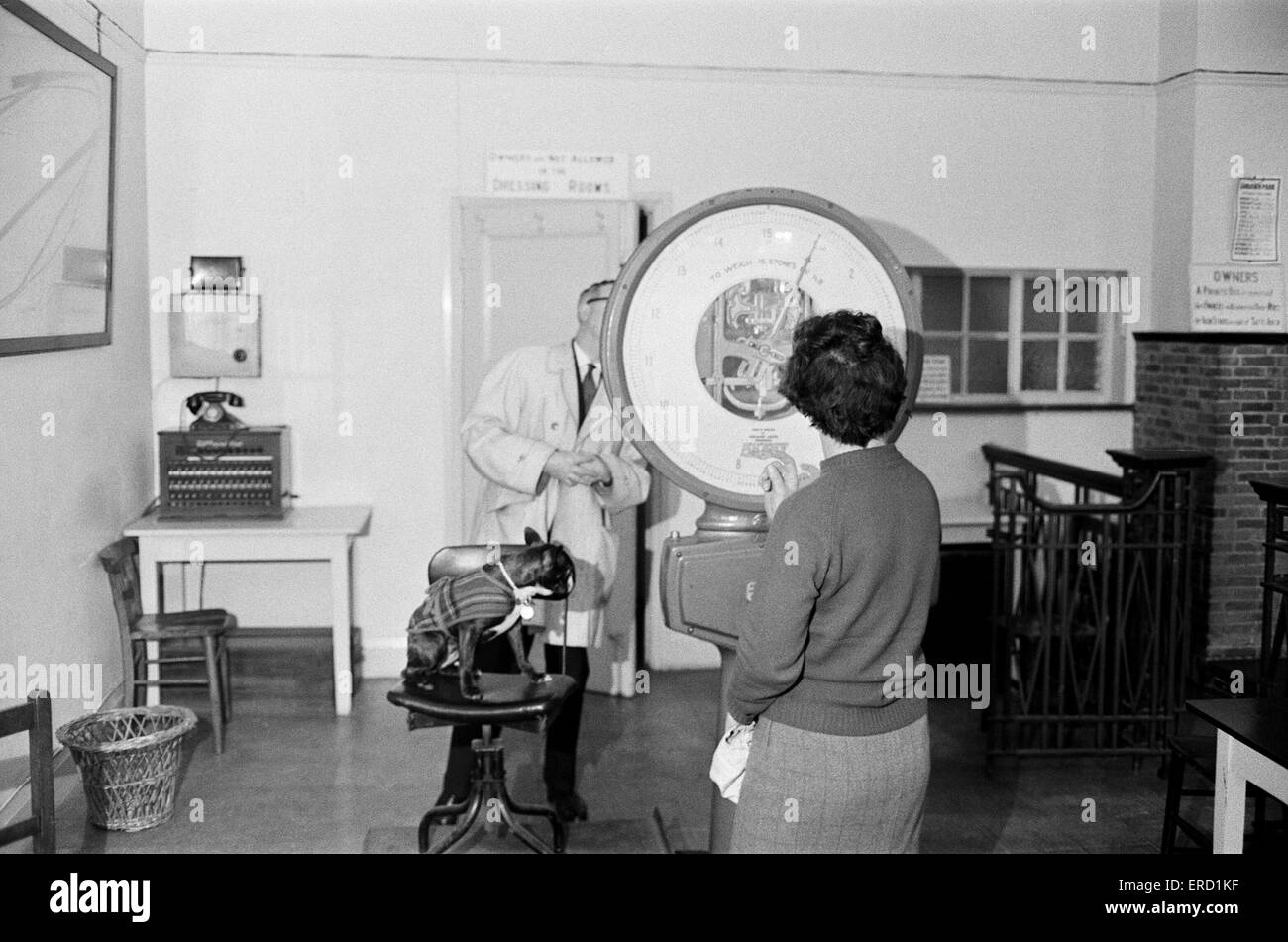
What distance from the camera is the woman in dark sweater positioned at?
2018mm

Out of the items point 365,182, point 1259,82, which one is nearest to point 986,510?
point 1259,82

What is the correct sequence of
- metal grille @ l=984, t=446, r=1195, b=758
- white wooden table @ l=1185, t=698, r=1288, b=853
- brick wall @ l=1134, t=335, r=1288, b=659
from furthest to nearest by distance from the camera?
brick wall @ l=1134, t=335, r=1288, b=659 < metal grille @ l=984, t=446, r=1195, b=758 < white wooden table @ l=1185, t=698, r=1288, b=853

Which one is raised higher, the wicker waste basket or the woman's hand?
the woman's hand

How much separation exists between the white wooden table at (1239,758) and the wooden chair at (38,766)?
7.28 feet

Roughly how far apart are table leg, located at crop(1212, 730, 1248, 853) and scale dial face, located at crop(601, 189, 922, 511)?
904mm

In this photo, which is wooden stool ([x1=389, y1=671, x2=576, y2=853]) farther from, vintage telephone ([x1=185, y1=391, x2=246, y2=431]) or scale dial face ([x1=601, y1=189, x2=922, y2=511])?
vintage telephone ([x1=185, y1=391, x2=246, y2=431])

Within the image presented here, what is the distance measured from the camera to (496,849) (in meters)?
3.46

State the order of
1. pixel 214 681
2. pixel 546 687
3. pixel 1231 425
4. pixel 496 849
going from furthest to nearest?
pixel 1231 425 → pixel 214 681 → pixel 496 849 → pixel 546 687

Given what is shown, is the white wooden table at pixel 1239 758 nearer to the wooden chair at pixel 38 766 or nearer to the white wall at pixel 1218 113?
the wooden chair at pixel 38 766

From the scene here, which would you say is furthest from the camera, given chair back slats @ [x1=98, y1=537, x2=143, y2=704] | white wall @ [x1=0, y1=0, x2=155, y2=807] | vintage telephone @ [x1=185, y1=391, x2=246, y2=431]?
vintage telephone @ [x1=185, y1=391, x2=246, y2=431]

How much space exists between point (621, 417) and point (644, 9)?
364cm

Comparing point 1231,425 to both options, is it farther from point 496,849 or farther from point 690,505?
point 496,849

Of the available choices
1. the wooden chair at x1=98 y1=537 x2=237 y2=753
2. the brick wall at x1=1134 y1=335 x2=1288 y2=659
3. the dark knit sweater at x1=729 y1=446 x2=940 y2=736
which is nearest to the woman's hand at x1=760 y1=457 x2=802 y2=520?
the dark knit sweater at x1=729 y1=446 x2=940 y2=736

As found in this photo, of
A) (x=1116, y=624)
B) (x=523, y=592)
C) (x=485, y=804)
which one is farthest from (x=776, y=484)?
(x=1116, y=624)
